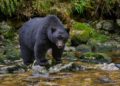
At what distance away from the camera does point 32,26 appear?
33.9 feet

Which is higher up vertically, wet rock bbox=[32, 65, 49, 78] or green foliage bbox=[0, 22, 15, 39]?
wet rock bbox=[32, 65, 49, 78]

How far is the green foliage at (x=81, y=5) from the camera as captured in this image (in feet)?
57.1

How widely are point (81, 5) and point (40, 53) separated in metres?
8.09

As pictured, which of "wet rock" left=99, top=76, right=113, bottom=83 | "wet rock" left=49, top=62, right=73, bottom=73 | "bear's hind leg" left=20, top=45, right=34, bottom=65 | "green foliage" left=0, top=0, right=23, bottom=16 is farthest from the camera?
"green foliage" left=0, top=0, right=23, bottom=16

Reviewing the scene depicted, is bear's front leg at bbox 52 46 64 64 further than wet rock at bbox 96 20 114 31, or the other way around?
wet rock at bbox 96 20 114 31

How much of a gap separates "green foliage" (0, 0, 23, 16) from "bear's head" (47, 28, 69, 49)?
711 centimetres

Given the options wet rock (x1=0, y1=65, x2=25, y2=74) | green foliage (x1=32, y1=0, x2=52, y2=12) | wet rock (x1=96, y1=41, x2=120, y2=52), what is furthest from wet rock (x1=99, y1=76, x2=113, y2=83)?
green foliage (x1=32, y1=0, x2=52, y2=12)

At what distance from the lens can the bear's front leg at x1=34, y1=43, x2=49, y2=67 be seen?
31.2 ft

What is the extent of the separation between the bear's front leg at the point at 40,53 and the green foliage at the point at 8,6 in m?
6.65

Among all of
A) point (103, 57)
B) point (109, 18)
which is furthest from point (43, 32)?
point (109, 18)

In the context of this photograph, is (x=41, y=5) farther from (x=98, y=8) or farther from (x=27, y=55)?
(x=27, y=55)

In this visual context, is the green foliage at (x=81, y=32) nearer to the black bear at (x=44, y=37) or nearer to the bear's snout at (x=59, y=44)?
the black bear at (x=44, y=37)

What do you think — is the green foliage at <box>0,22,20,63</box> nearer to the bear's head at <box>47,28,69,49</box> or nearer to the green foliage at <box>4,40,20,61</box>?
the green foliage at <box>4,40,20,61</box>

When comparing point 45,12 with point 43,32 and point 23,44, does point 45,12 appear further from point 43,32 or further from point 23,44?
point 43,32
